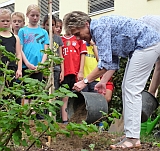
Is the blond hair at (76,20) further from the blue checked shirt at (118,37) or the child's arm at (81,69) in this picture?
the child's arm at (81,69)

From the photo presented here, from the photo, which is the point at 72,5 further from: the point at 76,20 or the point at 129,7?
the point at 76,20

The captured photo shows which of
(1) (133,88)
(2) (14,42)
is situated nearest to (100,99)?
(1) (133,88)

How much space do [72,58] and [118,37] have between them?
7.87 ft

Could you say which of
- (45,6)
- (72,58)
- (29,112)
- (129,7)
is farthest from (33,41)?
(45,6)

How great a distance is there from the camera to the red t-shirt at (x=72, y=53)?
6.32m

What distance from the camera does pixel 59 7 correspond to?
1362 cm

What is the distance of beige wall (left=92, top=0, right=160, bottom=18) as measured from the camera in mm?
10669

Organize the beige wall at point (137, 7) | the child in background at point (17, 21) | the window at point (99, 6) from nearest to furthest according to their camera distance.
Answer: the child in background at point (17, 21)
the beige wall at point (137, 7)
the window at point (99, 6)

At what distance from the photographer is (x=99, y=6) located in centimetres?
1264

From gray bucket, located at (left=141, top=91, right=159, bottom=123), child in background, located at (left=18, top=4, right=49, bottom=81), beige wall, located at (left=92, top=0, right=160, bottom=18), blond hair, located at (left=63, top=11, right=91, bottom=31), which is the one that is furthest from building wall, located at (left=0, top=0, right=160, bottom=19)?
blond hair, located at (left=63, top=11, right=91, bottom=31)

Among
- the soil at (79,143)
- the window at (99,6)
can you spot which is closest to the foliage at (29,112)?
the soil at (79,143)

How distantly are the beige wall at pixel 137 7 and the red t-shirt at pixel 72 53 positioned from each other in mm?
4534

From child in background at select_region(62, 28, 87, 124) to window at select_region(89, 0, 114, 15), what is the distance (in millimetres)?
5756

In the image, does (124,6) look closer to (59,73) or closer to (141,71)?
(59,73)
